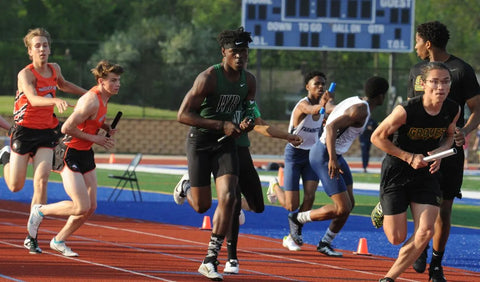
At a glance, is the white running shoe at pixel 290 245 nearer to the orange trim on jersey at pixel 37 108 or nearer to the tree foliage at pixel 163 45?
the orange trim on jersey at pixel 37 108

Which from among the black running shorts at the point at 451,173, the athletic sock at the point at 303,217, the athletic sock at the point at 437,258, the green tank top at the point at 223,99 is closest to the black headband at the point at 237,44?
the green tank top at the point at 223,99

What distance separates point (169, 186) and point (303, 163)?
1035 centimetres

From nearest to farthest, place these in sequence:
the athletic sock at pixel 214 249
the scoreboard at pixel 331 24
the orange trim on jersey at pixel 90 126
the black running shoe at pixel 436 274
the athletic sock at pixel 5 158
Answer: the athletic sock at pixel 214 249
the black running shoe at pixel 436 274
the orange trim on jersey at pixel 90 126
the athletic sock at pixel 5 158
the scoreboard at pixel 331 24

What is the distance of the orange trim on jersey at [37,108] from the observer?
10.2 meters

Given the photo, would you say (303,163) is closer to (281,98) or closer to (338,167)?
(338,167)

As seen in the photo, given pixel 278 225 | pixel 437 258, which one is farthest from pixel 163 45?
pixel 437 258

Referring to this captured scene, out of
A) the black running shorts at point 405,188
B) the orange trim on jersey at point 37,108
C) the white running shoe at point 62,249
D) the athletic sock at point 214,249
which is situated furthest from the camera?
the orange trim on jersey at point 37,108

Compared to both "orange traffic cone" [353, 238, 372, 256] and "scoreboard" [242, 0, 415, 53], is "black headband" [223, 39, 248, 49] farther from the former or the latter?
"scoreboard" [242, 0, 415, 53]

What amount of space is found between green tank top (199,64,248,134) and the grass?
6.75m

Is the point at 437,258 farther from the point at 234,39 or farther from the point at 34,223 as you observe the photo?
the point at 34,223

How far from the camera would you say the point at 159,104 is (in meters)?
39.0

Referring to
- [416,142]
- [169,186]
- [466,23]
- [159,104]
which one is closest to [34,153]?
[416,142]

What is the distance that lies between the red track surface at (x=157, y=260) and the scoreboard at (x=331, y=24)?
757 inches

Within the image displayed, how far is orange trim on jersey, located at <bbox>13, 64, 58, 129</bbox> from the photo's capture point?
33.6 feet
